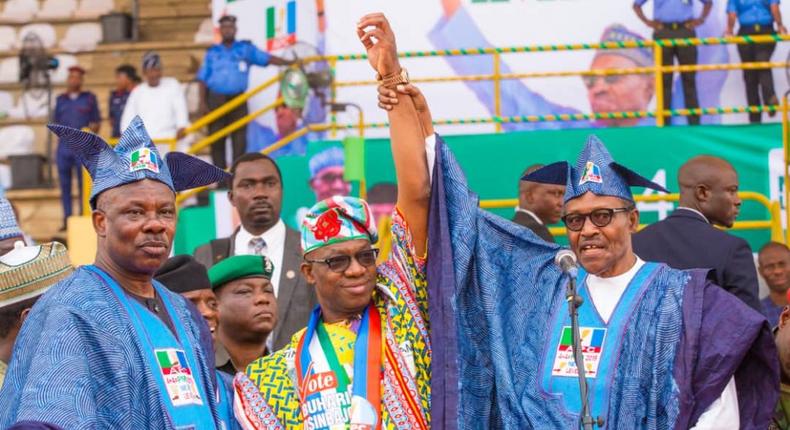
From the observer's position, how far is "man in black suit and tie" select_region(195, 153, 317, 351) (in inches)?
300

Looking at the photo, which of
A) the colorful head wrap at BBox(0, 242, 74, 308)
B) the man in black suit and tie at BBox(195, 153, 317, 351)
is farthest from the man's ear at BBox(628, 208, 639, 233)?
the man in black suit and tie at BBox(195, 153, 317, 351)

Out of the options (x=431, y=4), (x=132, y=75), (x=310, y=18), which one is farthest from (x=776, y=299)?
(x=132, y=75)

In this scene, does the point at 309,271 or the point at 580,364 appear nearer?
the point at 580,364

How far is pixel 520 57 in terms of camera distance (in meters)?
12.7

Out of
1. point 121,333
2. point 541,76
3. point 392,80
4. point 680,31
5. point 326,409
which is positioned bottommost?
point 326,409

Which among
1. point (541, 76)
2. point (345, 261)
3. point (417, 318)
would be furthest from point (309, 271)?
point (541, 76)

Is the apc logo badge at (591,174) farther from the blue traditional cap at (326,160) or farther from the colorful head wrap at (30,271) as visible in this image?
the blue traditional cap at (326,160)

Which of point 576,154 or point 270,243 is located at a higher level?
point 576,154

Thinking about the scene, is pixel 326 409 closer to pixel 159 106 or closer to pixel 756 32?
pixel 756 32

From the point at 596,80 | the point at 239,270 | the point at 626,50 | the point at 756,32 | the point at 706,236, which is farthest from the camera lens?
the point at 596,80

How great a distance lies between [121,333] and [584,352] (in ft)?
5.68

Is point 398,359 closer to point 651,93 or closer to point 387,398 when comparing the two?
point 387,398

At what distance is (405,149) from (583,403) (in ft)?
3.61

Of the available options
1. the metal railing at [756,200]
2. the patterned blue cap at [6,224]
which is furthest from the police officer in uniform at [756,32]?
the patterned blue cap at [6,224]
